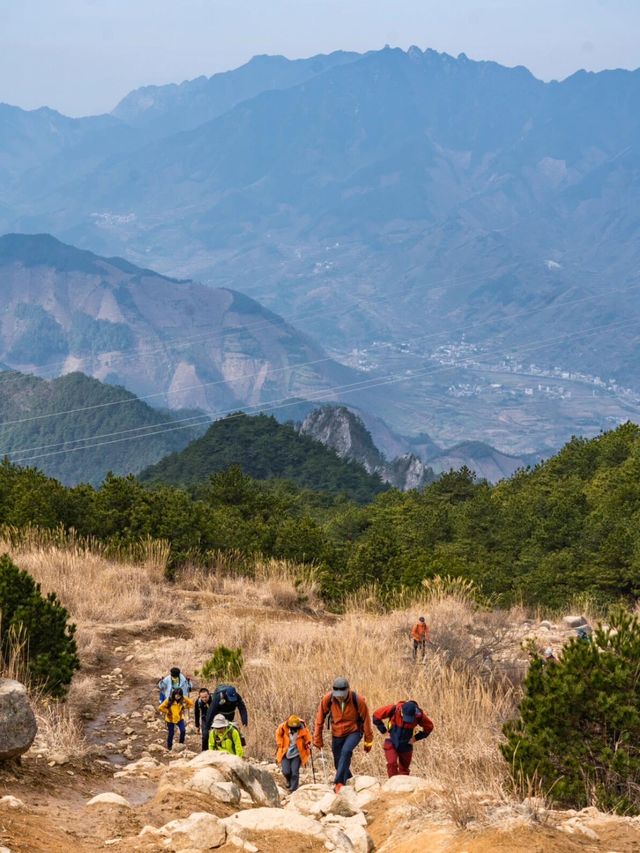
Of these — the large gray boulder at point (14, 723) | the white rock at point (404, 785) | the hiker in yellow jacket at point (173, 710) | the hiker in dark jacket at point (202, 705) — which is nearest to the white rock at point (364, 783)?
the white rock at point (404, 785)

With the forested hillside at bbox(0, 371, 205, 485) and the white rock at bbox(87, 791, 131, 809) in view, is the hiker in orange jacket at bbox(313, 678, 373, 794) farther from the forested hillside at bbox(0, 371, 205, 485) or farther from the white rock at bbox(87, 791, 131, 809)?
the forested hillside at bbox(0, 371, 205, 485)

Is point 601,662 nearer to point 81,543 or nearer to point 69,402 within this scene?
point 81,543

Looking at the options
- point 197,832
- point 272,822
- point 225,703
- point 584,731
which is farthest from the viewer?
point 225,703

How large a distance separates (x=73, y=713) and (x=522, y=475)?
3434 cm

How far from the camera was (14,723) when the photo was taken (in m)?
7.36

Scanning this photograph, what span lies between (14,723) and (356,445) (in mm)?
104650

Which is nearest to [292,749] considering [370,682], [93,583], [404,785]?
[404,785]

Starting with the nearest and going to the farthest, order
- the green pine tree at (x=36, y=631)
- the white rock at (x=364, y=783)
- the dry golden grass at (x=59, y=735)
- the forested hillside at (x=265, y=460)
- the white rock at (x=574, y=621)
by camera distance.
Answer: the white rock at (x=364, y=783)
the dry golden grass at (x=59, y=735)
the green pine tree at (x=36, y=631)
the white rock at (x=574, y=621)
the forested hillside at (x=265, y=460)

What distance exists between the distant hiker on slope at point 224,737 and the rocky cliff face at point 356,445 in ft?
316

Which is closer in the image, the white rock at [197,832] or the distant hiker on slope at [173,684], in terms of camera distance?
the white rock at [197,832]

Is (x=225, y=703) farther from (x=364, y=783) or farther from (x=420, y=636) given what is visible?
(x=420, y=636)

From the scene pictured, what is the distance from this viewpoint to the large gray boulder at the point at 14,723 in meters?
7.31

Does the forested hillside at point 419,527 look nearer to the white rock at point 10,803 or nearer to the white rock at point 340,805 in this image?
the white rock at point 340,805

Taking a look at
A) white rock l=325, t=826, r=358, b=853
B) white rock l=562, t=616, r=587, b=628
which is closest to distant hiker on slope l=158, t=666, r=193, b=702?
white rock l=325, t=826, r=358, b=853
